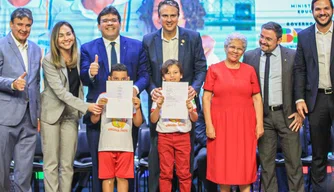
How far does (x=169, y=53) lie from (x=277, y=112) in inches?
46.0

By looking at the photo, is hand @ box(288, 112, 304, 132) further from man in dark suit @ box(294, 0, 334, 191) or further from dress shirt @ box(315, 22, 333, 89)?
dress shirt @ box(315, 22, 333, 89)

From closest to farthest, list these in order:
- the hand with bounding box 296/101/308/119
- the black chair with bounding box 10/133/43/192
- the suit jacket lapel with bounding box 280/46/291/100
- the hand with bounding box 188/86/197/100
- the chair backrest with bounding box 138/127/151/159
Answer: the hand with bounding box 188/86/197/100 → the hand with bounding box 296/101/308/119 → the suit jacket lapel with bounding box 280/46/291/100 → the black chair with bounding box 10/133/43/192 → the chair backrest with bounding box 138/127/151/159

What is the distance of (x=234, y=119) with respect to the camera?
4.36 metres

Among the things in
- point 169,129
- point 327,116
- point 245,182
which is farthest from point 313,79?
point 169,129

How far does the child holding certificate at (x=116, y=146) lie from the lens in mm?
4242

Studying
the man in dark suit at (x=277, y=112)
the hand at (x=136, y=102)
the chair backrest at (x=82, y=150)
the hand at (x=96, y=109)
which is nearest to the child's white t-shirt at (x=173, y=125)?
the hand at (x=136, y=102)

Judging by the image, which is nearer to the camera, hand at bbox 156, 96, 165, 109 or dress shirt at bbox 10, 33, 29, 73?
hand at bbox 156, 96, 165, 109

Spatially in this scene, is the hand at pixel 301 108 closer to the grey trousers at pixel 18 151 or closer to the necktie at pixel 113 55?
the necktie at pixel 113 55

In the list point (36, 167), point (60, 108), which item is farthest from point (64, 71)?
point (36, 167)

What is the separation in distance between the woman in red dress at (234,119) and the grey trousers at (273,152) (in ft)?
0.57

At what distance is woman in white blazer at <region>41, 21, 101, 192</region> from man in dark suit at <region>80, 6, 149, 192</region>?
13 cm

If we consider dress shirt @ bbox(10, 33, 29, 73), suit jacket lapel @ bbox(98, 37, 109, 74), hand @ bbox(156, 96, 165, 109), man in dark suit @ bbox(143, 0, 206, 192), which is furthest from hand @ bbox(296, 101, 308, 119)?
dress shirt @ bbox(10, 33, 29, 73)

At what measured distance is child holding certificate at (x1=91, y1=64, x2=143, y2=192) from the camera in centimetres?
424

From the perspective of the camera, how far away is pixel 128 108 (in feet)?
13.9
